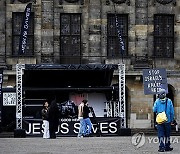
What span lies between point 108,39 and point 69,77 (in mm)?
5712

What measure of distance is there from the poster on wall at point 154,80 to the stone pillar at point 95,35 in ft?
22.1

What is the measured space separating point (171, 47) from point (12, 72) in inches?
396

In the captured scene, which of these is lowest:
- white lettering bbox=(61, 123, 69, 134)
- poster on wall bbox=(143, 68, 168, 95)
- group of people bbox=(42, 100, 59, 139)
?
white lettering bbox=(61, 123, 69, 134)

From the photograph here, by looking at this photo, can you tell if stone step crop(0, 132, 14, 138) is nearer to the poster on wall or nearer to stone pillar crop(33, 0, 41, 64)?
stone pillar crop(33, 0, 41, 64)

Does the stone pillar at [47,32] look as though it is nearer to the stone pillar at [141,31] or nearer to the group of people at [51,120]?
the stone pillar at [141,31]

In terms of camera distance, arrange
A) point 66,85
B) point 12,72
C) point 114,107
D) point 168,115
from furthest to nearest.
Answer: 1. point 12,72
2. point 66,85
3. point 114,107
4. point 168,115

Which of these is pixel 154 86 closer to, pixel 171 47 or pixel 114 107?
pixel 114 107

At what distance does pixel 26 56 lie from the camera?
45531 millimetres

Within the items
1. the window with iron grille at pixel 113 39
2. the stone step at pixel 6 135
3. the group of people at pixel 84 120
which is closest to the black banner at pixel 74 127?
the stone step at pixel 6 135

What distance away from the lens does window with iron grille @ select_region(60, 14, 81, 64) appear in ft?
150

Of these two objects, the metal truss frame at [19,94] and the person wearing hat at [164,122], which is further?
the metal truss frame at [19,94]

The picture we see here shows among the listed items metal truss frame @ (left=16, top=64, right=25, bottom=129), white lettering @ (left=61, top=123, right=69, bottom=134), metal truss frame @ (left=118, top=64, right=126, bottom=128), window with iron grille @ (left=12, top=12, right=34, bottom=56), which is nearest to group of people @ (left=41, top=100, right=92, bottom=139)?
white lettering @ (left=61, top=123, right=69, bottom=134)

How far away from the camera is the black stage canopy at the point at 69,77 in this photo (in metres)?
39.0

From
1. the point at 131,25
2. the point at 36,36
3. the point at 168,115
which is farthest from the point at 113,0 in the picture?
the point at 168,115
